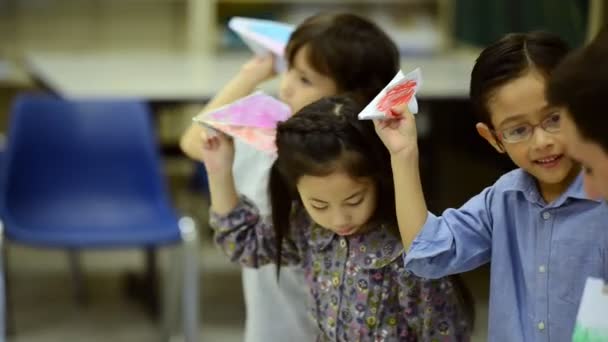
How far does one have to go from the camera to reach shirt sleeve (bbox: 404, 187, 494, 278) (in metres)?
1.28

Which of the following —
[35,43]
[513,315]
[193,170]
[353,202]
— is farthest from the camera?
[35,43]

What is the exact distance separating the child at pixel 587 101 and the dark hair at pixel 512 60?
15 cm

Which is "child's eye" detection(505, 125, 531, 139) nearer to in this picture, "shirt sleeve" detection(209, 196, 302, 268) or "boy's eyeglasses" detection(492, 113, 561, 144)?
"boy's eyeglasses" detection(492, 113, 561, 144)

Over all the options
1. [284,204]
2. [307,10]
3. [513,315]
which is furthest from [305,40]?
[307,10]

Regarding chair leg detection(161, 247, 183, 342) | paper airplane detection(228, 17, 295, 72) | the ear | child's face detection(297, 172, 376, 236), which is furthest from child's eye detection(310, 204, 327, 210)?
chair leg detection(161, 247, 183, 342)

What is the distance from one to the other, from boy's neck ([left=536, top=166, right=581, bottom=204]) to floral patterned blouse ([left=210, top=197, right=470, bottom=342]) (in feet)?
0.74

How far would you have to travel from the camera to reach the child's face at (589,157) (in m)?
1.04

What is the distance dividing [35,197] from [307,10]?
2.50 metres

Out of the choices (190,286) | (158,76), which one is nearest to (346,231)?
(190,286)

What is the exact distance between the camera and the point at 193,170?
378 centimetres

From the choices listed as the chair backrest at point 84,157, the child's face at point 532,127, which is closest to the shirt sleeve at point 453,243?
the child's face at point 532,127

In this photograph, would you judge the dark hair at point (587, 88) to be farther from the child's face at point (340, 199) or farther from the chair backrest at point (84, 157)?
the chair backrest at point (84, 157)

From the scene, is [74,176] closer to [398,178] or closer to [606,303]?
[398,178]

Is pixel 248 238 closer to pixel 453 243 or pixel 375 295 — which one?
pixel 375 295
